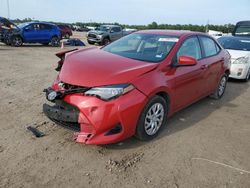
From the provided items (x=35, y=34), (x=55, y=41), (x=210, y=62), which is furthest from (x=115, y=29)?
(x=210, y=62)

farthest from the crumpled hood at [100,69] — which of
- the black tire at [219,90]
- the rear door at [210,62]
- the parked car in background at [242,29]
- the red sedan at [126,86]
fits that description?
the parked car in background at [242,29]

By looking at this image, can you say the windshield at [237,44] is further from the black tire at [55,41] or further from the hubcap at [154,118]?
the black tire at [55,41]

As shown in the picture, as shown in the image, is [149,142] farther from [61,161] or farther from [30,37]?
[30,37]

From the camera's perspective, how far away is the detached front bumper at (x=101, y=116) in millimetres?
3422

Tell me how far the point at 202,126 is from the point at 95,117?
2286 mm

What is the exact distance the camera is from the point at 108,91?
3.47 metres

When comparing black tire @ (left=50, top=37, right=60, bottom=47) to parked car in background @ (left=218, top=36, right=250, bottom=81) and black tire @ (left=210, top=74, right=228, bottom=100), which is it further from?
black tire @ (left=210, top=74, right=228, bottom=100)

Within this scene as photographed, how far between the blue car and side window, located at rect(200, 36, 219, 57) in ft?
47.4

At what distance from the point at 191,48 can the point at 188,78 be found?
2.18 feet

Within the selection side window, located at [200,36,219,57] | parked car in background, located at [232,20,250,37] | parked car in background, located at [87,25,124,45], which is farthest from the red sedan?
parked car in background, located at [87,25,124,45]

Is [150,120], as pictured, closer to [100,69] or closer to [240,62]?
[100,69]

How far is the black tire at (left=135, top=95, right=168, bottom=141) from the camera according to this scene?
149 inches

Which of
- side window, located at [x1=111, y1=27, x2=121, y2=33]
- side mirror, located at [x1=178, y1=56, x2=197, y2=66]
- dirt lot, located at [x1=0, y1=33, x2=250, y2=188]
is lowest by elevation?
dirt lot, located at [x1=0, y1=33, x2=250, y2=188]

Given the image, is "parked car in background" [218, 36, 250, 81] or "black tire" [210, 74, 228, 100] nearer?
"black tire" [210, 74, 228, 100]
